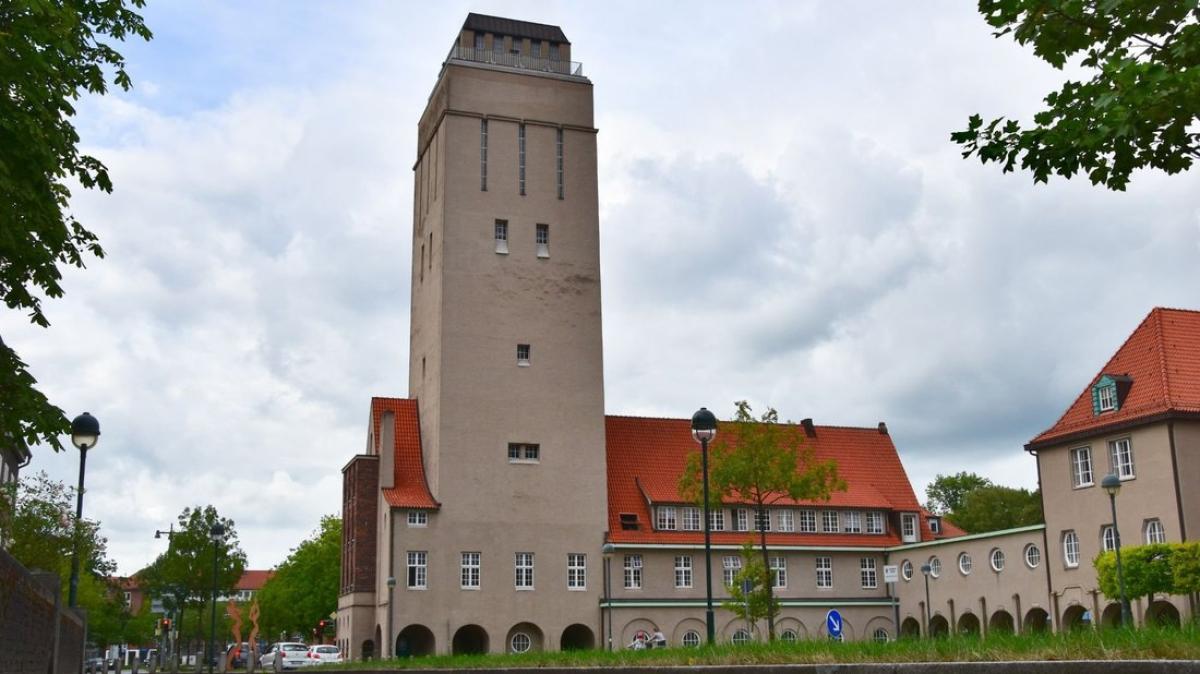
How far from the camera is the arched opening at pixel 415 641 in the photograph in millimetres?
57438

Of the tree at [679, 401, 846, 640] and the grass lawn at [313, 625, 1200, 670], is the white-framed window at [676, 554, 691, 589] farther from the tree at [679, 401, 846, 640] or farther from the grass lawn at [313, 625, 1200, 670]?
the grass lawn at [313, 625, 1200, 670]

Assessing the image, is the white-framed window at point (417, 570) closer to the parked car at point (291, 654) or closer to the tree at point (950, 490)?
the parked car at point (291, 654)

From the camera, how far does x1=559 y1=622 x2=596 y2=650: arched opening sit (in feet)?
196

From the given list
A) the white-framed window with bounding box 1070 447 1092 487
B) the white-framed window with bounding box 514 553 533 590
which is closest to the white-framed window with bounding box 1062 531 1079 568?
the white-framed window with bounding box 1070 447 1092 487

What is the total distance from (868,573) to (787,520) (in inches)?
201

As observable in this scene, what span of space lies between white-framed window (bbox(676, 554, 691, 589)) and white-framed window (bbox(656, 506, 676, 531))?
1.65 meters

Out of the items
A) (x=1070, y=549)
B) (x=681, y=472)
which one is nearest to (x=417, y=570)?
(x=681, y=472)

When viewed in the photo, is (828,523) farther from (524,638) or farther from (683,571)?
(524,638)

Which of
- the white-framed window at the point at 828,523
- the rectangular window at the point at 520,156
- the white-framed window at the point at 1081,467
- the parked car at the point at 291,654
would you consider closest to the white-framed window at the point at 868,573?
the white-framed window at the point at 828,523

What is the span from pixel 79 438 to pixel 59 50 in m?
12.8

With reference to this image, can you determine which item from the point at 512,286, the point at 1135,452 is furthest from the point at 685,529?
the point at 1135,452

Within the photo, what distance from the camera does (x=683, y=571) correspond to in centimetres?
6247

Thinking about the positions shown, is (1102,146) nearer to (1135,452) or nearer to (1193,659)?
(1193,659)

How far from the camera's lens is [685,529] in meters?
63.7
